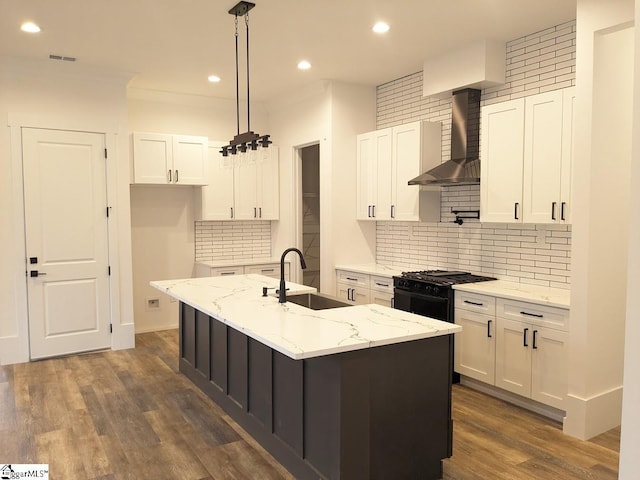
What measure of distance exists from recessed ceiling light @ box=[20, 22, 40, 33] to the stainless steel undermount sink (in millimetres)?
2950

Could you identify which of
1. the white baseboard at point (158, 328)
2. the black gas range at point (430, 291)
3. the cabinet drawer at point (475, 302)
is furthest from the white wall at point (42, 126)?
the cabinet drawer at point (475, 302)

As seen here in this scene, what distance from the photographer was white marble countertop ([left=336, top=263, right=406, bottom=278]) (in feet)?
17.2

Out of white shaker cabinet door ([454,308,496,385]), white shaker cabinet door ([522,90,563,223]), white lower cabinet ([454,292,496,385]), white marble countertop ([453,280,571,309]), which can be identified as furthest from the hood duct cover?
white shaker cabinet door ([454,308,496,385])

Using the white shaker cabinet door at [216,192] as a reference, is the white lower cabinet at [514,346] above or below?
below

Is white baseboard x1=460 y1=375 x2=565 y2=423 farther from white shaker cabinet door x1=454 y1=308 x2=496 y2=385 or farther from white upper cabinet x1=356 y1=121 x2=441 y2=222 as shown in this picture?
white upper cabinet x1=356 y1=121 x2=441 y2=222

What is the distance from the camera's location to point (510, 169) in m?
4.12

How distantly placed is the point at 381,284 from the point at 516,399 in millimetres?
1728

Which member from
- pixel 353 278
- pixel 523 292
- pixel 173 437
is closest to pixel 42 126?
pixel 173 437

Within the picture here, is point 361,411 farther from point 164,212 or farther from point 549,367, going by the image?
point 164,212

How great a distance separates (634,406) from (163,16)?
3.86m

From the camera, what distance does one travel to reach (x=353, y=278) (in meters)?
5.69

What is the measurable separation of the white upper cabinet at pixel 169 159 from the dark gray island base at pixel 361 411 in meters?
3.44

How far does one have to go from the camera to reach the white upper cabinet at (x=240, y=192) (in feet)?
21.5

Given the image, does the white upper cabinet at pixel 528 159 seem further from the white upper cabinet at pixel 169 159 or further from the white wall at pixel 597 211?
the white upper cabinet at pixel 169 159
